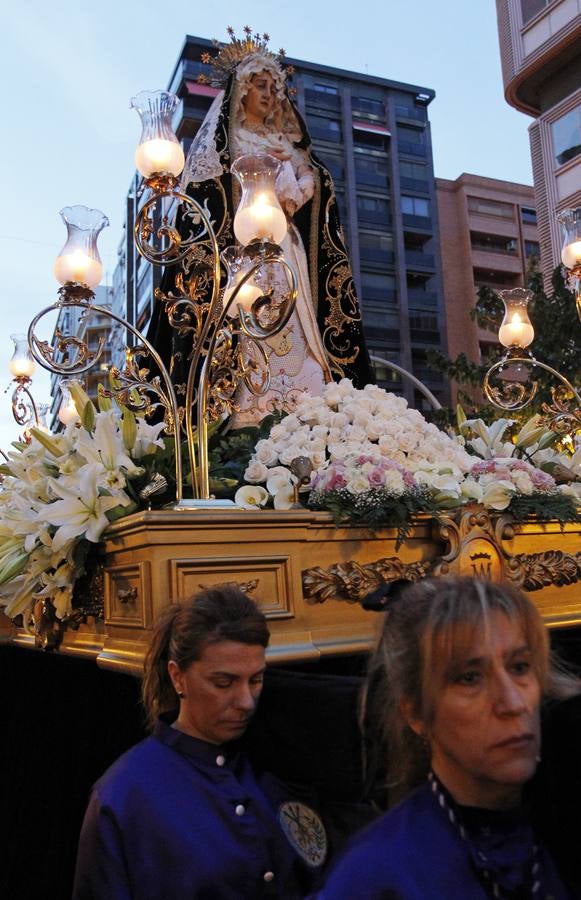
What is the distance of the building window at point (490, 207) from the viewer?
37.9 meters

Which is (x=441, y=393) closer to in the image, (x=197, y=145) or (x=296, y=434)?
(x=197, y=145)

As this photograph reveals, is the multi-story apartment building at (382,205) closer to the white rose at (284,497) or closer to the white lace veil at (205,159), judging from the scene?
the white lace veil at (205,159)

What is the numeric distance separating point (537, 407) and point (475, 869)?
9360mm

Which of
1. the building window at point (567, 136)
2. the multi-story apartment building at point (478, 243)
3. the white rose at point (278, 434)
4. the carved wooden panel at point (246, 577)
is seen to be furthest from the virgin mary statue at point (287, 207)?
the multi-story apartment building at point (478, 243)

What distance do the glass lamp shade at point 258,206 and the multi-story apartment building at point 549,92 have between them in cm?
1272

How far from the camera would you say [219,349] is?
3621 millimetres

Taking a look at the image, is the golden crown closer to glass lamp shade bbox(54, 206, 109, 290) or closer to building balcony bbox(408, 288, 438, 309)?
glass lamp shade bbox(54, 206, 109, 290)

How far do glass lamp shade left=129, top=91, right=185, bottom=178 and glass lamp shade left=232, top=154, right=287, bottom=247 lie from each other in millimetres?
246

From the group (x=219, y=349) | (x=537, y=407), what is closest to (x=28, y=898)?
(x=219, y=349)

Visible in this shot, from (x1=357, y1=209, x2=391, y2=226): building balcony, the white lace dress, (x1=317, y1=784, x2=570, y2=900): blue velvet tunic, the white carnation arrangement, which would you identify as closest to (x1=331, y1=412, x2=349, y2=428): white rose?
the white carnation arrangement

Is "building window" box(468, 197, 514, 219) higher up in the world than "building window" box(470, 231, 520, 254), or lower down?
higher up

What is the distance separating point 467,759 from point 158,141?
2.61m

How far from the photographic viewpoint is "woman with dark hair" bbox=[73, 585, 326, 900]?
1.41 m

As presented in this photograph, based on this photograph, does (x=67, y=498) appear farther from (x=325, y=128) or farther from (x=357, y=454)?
(x=325, y=128)
